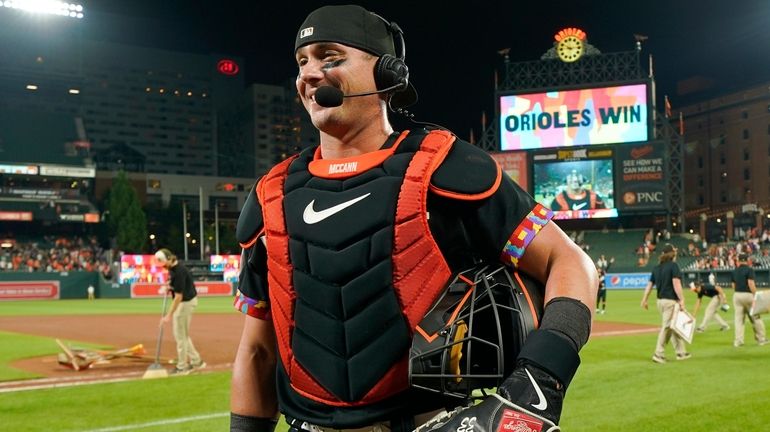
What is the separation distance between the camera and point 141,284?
150 ft

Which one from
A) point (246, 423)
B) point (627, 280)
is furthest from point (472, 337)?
point (627, 280)

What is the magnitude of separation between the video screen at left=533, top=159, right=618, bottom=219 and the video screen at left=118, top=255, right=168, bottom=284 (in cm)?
2680

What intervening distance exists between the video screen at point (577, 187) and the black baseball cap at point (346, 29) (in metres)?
50.5

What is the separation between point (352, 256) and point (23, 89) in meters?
103

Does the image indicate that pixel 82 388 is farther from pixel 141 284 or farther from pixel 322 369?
pixel 141 284

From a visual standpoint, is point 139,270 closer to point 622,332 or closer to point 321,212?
point 622,332

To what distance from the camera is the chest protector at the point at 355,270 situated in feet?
6.48

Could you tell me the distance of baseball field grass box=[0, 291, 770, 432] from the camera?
24.8 ft

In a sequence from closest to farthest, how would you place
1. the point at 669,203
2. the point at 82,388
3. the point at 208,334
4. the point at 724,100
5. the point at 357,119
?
the point at 357,119, the point at 82,388, the point at 208,334, the point at 669,203, the point at 724,100

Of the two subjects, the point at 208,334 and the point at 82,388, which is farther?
the point at 208,334

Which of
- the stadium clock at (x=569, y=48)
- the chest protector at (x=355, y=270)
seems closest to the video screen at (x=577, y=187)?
the stadium clock at (x=569, y=48)

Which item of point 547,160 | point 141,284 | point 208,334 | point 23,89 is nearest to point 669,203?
point 547,160

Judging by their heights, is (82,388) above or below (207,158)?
below

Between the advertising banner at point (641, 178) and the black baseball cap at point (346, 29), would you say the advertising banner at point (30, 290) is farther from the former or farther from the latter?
the black baseball cap at point (346, 29)
